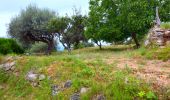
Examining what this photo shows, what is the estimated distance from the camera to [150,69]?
33.8 ft

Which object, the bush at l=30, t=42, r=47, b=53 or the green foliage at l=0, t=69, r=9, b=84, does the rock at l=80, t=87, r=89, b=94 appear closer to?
the green foliage at l=0, t=69, r=9, b=84

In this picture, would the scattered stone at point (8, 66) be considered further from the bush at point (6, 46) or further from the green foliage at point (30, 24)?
the green foliage at point (30, 24)

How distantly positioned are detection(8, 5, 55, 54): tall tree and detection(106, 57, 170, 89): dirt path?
836 inches

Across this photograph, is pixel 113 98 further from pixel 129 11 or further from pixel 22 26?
pixel 22 26

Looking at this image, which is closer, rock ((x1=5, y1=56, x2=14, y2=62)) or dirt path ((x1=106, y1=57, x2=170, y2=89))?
dirt path ((x1=106, y1=57, x2=170, y2=89))

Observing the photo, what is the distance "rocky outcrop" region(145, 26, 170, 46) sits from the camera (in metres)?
13.8

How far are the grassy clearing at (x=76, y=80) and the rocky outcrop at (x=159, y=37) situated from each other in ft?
3.14

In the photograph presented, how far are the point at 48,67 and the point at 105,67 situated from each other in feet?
6.63

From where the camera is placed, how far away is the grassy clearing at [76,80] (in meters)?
8.69

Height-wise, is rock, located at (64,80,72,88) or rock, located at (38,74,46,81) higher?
rock, located at (38,74,46,81)

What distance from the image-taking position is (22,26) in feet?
109

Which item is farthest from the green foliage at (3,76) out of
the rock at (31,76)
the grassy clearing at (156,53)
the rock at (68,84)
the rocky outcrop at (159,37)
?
the rocky outcrop at (159,37)

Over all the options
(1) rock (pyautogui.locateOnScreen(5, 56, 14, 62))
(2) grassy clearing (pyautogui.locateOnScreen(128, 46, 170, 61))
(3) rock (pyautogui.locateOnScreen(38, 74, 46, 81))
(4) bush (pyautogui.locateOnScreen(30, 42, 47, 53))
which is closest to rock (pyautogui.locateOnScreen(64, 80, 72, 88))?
(3) rock (pyautogui.locateOnScreen(38, 74, 46, 81))

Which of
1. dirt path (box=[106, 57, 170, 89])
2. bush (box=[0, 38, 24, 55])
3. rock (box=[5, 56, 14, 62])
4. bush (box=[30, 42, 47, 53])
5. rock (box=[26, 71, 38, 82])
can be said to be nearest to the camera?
dirt path (box=[106, 57, 170, 89])
